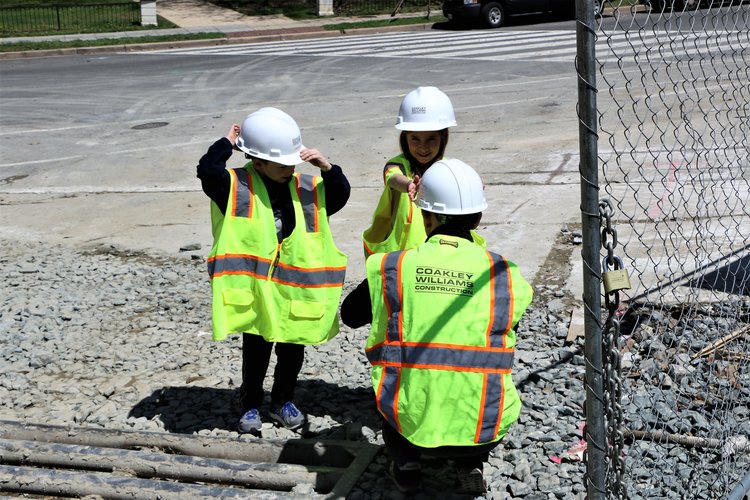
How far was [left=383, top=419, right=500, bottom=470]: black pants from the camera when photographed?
4.16 metres

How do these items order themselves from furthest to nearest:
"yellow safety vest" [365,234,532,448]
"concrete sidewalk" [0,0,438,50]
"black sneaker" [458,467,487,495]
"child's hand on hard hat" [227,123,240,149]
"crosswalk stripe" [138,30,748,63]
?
"concrete sidewalk" [0,0,438,50] → "crosswalk stripe" [138,30,748,63] → "child's hand on hard hat" [227,123,240,149] → "black sneaker" [458,467,487,495] → "yellow safety vest" [365,234,532,448]

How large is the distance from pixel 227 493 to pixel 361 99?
1185 cm

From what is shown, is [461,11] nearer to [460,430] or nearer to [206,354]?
[206,354]

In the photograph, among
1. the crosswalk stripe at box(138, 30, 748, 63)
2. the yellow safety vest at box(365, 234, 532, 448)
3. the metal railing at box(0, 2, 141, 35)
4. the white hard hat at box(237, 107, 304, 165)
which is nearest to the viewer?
the yellow safety vest at box(365, 234, 532, 448)

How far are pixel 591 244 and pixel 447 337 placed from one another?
107 centimetres

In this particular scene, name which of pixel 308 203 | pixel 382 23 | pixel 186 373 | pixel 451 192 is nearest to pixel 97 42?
pixel 382 23

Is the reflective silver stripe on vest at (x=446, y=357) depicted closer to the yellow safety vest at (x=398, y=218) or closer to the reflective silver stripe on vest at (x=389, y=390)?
the reflective silver stripe on vest at (x=389, y=390)

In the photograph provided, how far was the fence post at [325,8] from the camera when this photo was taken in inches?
1165

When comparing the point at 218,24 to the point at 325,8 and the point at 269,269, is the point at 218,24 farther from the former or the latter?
the point at 269,269

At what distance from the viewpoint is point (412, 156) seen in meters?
5.09

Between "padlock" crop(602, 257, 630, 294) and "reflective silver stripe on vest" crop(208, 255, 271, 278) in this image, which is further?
"reflective silver stripe on vest" crop(208, 255, 271, 278)

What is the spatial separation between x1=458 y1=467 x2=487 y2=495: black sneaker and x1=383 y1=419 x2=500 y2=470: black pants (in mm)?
22

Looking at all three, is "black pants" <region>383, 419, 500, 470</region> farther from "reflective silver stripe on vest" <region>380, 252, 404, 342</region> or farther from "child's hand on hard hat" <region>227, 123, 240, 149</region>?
"child's hand on hard hat" <region>227, 123, 240, 149</region>

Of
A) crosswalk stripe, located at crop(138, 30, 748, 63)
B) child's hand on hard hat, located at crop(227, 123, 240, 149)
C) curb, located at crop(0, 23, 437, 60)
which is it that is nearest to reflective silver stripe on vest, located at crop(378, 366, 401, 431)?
child's hand on hard hat, located at crop(227, 123, 240, 149)
